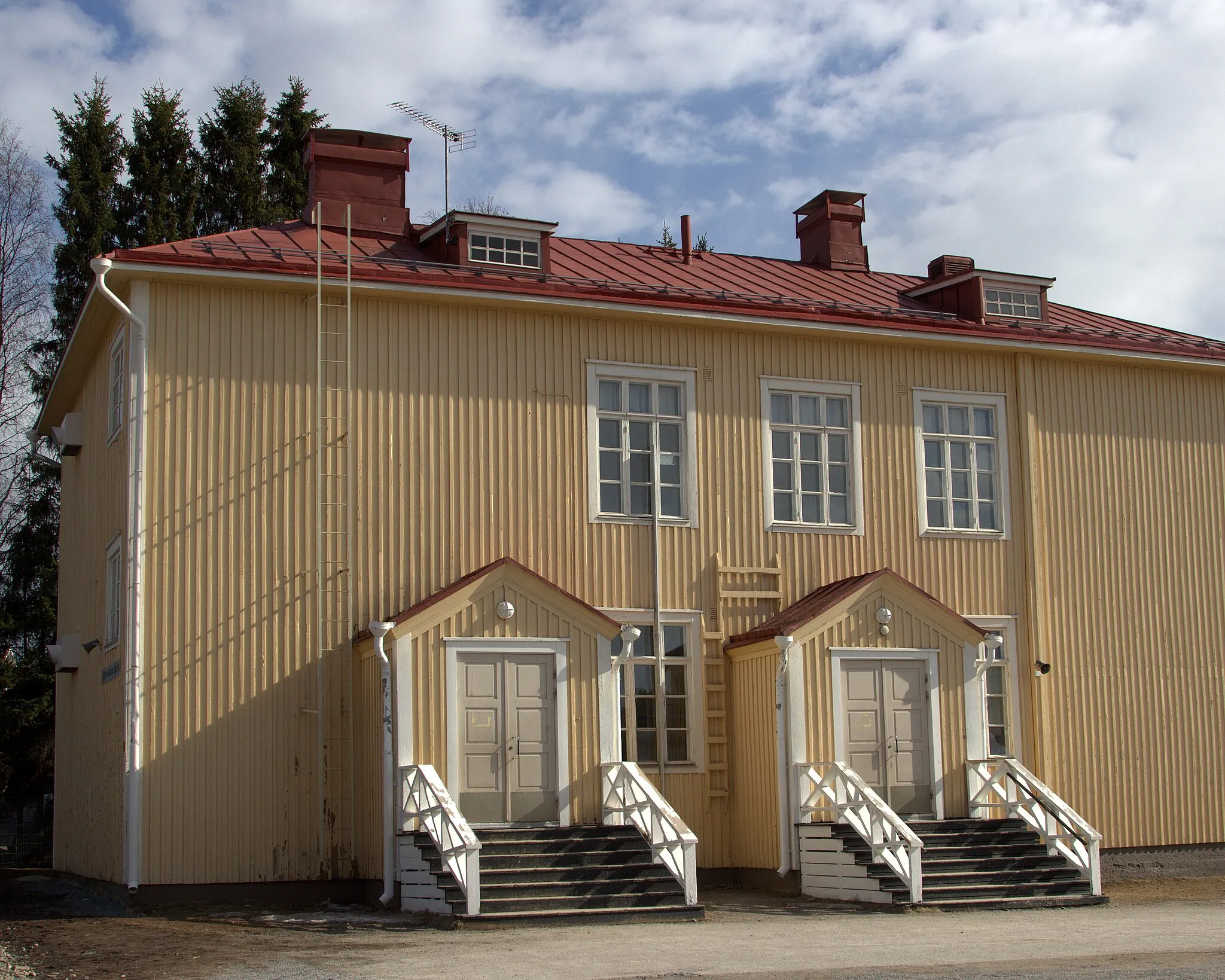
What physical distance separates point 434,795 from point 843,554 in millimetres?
6224

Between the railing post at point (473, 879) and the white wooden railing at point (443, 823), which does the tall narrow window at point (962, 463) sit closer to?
the white wooden railing at point (443, 823)

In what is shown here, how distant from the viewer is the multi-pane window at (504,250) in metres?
17.7

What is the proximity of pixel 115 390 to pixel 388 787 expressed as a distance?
5.71 meters

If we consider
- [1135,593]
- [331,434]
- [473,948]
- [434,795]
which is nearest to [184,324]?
[331,434]

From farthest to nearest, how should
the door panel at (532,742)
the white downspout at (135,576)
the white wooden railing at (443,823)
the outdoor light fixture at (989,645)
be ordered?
the outdoor light fixture at (989,645) < the door panel at (532,742) < the white downspout at (135,576) < the white wooden railing at (443,823)

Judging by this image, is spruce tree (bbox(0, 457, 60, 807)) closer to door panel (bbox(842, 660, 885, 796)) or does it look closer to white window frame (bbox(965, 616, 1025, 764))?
door panel (bbox(842, 660, 885, 796))

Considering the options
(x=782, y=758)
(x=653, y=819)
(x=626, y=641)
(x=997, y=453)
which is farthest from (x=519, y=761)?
(x=997, y=453)

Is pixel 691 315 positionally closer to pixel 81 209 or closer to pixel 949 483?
pixel 949 483

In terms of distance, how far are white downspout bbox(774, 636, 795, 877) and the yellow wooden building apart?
5 centimetres

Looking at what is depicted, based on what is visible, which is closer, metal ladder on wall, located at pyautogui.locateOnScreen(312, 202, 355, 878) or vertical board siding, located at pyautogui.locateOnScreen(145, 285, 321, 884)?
vertical board siding, located at pyautogui.locateOnScreen(145, 285, 321, 884)

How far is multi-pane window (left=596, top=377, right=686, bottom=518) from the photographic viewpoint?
57.2 ft

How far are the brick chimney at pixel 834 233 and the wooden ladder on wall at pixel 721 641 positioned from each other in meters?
6.50

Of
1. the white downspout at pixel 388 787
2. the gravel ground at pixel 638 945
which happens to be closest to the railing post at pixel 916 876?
the gravel ground at pixel 638 945

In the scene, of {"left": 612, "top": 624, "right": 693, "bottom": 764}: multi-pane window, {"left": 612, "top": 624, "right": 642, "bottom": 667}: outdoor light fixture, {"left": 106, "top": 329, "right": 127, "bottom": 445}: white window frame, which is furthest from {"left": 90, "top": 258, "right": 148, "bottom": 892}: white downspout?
{"left": 612, "top": 624, "right": 693, "bottom": 764}: multi-pane window
